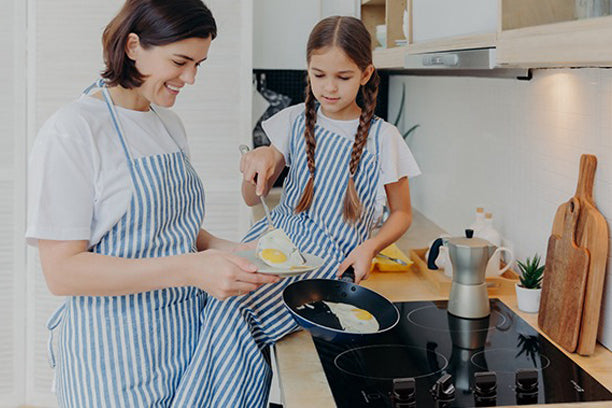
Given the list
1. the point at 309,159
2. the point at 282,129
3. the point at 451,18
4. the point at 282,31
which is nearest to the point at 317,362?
the point at 309,159

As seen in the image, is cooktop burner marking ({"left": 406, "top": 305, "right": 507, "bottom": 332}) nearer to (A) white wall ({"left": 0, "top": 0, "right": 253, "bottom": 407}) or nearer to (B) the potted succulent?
(B) the potted succulent

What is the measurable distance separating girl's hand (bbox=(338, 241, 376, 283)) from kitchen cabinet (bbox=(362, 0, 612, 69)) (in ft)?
1.59

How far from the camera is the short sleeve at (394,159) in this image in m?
1.81

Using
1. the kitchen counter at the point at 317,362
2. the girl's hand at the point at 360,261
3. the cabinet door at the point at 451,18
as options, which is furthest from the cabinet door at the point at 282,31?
the girl's hand at the point at 360,261

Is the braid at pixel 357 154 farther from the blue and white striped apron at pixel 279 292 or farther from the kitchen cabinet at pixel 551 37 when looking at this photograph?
the kitchen cabinet at pixel 551 37

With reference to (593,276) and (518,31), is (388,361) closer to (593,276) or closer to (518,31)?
(593,276)

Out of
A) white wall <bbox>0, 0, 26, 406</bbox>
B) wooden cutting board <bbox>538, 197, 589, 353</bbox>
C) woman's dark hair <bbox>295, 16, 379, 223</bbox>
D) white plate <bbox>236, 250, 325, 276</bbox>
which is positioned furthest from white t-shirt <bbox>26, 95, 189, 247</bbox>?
white wall <bbox>0, 0, 26, 406</bbox>

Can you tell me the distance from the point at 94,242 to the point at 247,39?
5.71 ft

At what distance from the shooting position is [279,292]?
1.63m

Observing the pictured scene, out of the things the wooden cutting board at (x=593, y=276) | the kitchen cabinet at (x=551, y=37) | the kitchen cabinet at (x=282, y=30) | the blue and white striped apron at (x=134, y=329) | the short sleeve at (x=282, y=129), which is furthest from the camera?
the kitchen cabinet at (x=282, y=30)

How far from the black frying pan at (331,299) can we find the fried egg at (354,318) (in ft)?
0.04

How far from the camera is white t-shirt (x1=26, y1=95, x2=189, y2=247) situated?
126cm

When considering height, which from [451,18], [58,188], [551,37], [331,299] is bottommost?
[331,299]

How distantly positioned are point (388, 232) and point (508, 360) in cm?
46
